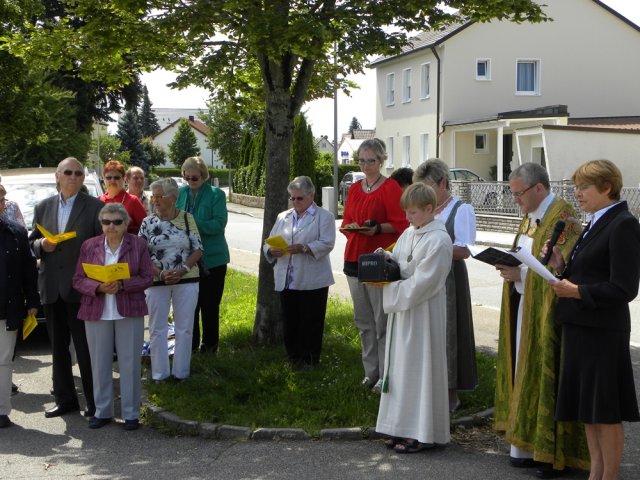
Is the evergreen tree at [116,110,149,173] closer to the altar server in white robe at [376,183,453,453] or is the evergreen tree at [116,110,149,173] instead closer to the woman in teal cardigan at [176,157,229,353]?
the woman in teal cardigan at [176,157,229,353]

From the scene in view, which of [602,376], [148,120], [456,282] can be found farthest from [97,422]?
[148,120]

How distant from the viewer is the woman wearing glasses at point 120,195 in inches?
379

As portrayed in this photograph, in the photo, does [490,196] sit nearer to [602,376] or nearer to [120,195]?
[120,195]

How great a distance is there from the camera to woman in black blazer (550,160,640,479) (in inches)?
198

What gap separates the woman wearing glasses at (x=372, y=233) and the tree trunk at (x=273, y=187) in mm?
1780

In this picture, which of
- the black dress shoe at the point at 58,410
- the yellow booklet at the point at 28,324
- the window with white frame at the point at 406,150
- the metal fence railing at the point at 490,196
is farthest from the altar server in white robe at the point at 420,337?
the window with white frame at the point at 406,150

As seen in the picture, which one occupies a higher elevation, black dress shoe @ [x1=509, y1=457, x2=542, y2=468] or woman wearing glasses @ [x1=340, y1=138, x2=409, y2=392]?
woman wearing glasses @ [x1=340, y1=138, x2=409, y2=392]

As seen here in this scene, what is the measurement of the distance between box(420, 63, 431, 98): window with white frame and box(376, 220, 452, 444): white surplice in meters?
37.6

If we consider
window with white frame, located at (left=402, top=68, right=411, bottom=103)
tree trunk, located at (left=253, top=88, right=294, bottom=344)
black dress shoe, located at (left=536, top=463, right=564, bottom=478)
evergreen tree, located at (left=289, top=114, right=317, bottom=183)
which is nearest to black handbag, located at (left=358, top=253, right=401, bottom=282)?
black dress shoe, located at (left=536, top=463, right=564, bottom=478)

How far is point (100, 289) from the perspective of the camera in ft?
23.3

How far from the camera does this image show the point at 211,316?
30.2ft

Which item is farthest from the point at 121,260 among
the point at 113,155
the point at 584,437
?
the point at 113,155

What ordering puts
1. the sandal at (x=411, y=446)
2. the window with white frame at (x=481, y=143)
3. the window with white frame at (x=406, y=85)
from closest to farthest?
the sandal at (x=411, y=446), the window with white frame at (x=481, y=143), the window with white frame at (x=406, y=85)

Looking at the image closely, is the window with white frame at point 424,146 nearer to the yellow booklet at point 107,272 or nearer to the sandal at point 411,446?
the yellow booklet at point 107,272
